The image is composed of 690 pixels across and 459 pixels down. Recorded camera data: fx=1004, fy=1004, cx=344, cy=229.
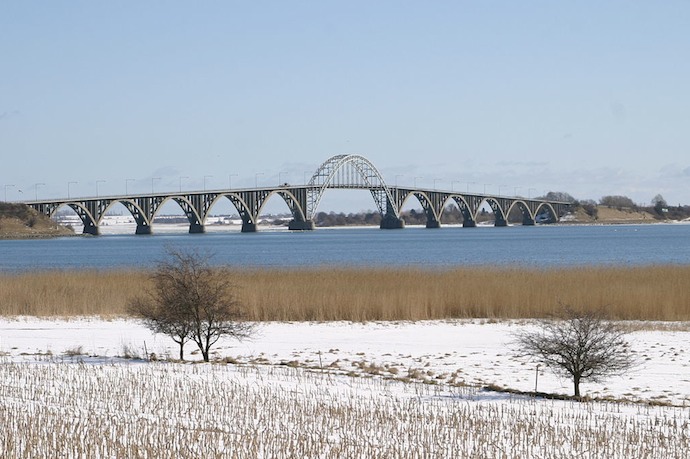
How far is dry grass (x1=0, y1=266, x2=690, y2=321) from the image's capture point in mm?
25828

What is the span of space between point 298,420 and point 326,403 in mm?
1244

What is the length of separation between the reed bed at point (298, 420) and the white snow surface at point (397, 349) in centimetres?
152

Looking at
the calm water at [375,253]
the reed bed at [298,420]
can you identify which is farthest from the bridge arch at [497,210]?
the reed bed at [298,420]

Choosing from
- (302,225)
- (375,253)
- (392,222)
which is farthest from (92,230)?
(392,222)

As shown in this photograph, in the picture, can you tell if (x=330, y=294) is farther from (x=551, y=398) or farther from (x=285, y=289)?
(x=551, y=398)

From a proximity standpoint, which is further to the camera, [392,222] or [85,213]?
[392,222]

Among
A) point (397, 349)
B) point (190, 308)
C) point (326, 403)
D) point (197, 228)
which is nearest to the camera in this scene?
point (326, 403)

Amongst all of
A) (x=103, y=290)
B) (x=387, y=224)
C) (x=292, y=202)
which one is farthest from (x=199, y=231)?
(x=103, y=290)

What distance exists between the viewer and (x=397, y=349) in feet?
61.9

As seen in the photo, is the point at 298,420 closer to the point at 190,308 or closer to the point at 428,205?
the point at 190,308

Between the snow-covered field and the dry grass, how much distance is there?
567 cm

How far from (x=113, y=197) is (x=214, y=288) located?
10449cm

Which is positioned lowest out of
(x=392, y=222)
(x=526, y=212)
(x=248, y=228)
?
(x=248, y=228)

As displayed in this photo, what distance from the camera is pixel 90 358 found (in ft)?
55.7
